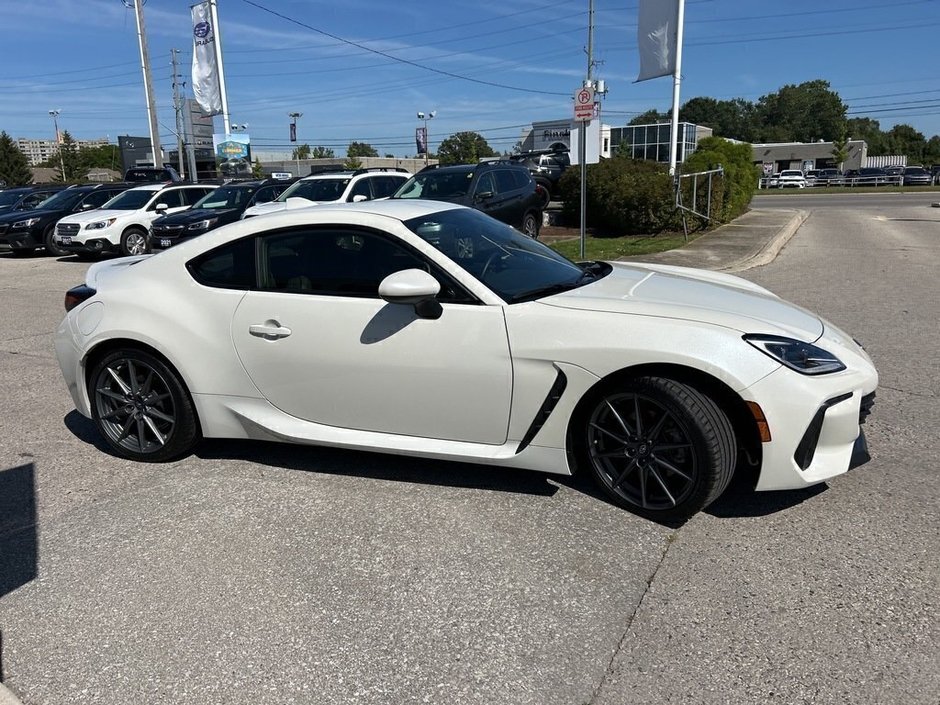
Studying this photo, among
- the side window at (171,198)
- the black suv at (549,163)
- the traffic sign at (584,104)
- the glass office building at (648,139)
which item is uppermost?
the glass office building at (648,139)

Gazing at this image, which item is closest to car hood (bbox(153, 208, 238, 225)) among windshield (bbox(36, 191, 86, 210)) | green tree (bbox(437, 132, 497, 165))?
windshield (bbox(36, 191, 86, 210))

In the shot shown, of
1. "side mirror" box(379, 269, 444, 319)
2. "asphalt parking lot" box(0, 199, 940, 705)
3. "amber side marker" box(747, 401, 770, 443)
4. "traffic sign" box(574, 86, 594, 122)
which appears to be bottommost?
"asphalt parking lot" box(0, 199, 940, 705)

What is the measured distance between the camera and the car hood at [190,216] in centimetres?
1503

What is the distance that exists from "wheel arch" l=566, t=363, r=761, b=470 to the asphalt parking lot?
16.8 inches

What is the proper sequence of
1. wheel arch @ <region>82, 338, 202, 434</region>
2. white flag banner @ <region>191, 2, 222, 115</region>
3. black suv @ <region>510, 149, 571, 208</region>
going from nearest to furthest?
wheel arch @ <region>82, 338, 202, 434</region> < black suv @ <region>510, 149, 571, 208</region> < white flag banner @ <region>191, 2, 222, 115</region>

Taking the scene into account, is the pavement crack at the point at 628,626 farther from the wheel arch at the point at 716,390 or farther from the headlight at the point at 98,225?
the headlight at the point at 98,225

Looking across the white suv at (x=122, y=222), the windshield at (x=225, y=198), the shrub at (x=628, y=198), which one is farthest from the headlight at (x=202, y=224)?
the shrub at (x=628, y=198)

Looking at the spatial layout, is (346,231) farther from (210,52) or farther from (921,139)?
(921,139)

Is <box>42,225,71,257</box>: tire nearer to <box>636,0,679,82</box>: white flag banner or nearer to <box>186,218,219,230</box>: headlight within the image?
<box>186,218,219,230</box>: headlight

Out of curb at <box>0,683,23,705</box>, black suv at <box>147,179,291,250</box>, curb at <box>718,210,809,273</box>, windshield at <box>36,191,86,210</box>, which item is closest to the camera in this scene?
curb at <box>0,683,23,705</box>

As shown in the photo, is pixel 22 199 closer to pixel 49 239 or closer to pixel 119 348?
pixel 49 239

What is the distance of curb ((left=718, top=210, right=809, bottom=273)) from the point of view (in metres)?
11.9

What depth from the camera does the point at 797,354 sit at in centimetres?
336

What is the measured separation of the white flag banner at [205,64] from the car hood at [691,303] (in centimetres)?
2861
